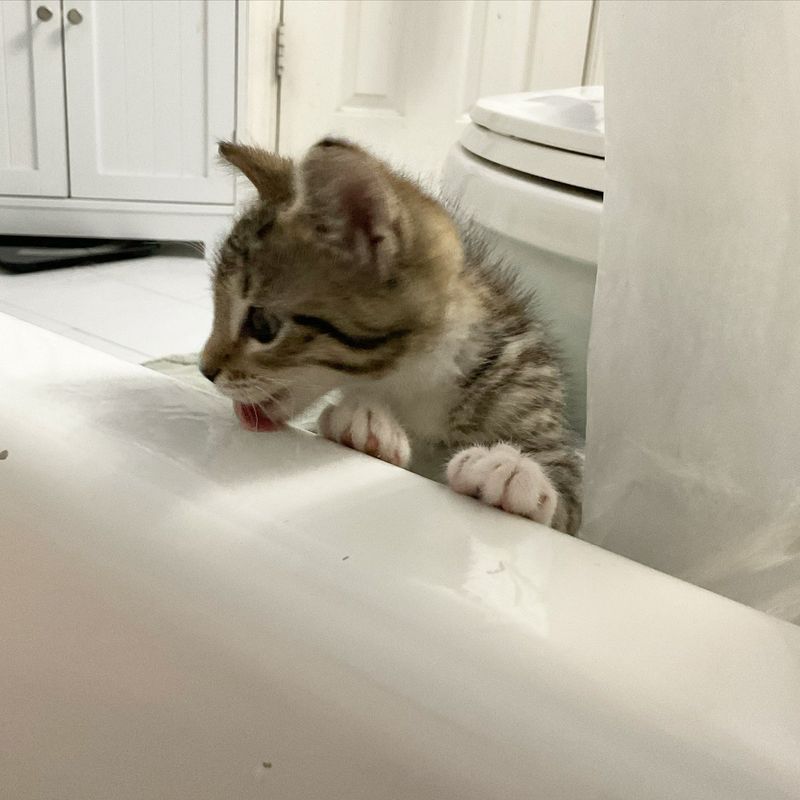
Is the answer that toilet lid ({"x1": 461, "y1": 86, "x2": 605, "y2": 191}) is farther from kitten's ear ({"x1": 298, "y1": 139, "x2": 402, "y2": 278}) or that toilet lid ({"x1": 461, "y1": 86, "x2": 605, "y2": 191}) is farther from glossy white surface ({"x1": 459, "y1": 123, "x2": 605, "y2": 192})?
kitten's ear ({"x1": 298, "y1": 139, "x2": 402, "y2": 278})

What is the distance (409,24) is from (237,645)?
262cm

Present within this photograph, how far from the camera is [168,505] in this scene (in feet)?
1.28

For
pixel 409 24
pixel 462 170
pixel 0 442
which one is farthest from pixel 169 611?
pixel 409 24

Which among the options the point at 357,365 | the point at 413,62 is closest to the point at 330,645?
the point at 357,365

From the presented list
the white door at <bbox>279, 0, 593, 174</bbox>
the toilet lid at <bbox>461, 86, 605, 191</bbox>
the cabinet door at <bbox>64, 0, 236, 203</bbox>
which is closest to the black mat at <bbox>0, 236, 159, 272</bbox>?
the cabinet door at <bbox>64, 0, 236, 203</bbox>

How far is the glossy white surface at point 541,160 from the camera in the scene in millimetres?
853

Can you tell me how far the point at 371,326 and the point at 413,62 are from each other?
2.20m

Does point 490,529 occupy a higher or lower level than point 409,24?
lower

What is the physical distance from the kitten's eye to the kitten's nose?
0.04 meters

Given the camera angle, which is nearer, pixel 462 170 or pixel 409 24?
pixel 462 170

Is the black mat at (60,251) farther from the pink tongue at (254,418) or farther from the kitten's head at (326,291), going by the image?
the pink tongue at (254,418)

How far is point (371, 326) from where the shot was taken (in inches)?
28.8

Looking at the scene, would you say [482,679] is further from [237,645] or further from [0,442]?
[0,442]

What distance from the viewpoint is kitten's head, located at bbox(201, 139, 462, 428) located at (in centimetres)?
70
